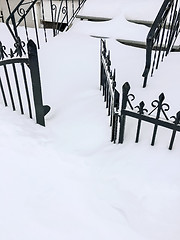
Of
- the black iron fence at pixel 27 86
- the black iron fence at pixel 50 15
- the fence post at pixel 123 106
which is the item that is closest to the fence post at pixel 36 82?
the black iron fence at pixel 27 86

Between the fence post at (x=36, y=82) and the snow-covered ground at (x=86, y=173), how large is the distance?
112 millimetres

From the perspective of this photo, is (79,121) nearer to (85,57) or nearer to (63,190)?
(63,190)

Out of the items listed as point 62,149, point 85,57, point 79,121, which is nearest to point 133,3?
point 85,57

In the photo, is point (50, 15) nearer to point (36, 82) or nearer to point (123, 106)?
point (36, 82)

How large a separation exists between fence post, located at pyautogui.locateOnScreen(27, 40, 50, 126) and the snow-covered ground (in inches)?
4.4

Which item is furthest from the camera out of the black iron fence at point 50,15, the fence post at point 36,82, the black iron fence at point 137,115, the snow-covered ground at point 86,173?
the black iron fence at point 50,15

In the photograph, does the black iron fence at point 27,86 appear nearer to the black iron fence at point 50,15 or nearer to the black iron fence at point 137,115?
the black iron fence at point 137,115

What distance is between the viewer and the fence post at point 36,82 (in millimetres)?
2071

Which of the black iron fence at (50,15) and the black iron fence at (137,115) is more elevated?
the black iron fence at (50,15)

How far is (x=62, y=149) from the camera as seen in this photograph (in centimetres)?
224

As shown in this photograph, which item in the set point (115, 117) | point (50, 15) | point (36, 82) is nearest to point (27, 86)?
point (36, 82)

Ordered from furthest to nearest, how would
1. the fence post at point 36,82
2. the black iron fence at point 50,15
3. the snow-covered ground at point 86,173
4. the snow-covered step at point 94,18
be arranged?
the snow-covered step at point 94,18
the black iron fence at point 50,15
the fence post at point 36,82
the snow-covered ground at point 86,173

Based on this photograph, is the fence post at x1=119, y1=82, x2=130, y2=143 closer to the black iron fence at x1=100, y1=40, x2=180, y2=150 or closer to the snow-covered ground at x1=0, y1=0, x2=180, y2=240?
the black iron fence at x1=100, y1=40, x2=180, y2=150

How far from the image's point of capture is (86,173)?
6.55 feet
